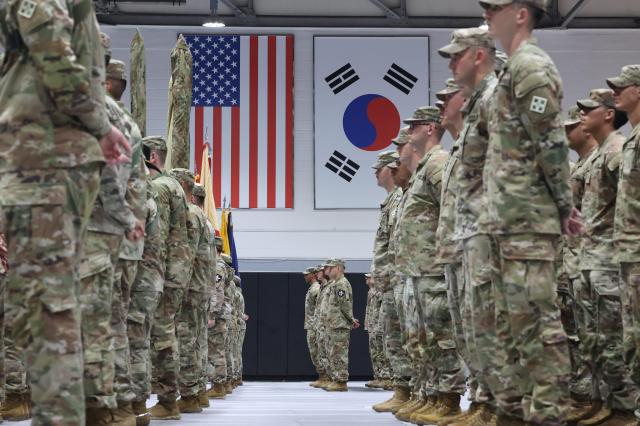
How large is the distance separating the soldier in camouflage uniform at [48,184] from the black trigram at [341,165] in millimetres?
14571

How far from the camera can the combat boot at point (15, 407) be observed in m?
5.65

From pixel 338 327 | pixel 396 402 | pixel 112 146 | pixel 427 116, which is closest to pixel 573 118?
pixel 427 116

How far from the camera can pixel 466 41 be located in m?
4.49

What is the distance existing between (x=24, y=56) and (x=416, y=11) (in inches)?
605

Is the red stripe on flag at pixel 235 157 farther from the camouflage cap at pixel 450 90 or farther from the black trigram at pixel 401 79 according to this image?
the camouflage cap at pixel 450 90

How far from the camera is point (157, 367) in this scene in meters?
6.08

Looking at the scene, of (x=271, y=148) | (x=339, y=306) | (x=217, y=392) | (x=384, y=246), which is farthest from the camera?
(x=271, y=148)

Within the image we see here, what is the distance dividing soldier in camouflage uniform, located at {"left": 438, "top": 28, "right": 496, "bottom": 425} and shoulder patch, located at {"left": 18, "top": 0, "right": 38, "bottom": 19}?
5.81 ft

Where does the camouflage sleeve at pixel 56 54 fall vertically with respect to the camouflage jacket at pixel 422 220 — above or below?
above

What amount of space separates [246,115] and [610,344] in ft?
42.9

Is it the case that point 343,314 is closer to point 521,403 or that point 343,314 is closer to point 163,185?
point 163,185

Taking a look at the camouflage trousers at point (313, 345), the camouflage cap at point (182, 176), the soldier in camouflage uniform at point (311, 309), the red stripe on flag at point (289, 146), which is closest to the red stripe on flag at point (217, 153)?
the red stripe on flag at point (289, 146)

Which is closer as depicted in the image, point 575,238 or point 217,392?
point 575,238

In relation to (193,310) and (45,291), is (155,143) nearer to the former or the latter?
(193,310)
